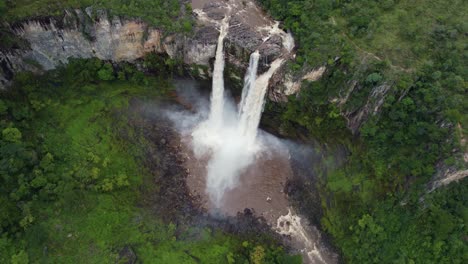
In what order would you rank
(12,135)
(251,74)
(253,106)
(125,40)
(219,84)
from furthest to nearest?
1. (219,84)
2. (253,106)
3. (125,40)
4. (251,74)
5. (12,135)

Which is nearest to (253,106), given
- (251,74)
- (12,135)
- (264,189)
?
(251,74)

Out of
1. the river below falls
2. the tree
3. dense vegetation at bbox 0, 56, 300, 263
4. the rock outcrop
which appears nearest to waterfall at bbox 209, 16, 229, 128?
the rock outcrop

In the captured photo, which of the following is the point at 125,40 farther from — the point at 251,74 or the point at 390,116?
the point at 390,116

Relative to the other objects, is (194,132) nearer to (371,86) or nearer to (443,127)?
(371,86)

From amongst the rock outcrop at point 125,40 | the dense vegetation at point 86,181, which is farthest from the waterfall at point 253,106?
the dense vegetation at point 86,181

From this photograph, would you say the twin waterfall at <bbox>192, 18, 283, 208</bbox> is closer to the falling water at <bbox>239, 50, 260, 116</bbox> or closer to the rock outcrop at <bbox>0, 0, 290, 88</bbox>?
the falling water at <bbox>239, 50, 260, 116</bbox>

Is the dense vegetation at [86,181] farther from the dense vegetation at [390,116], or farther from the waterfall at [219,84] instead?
the dense vegetation at [390,116]

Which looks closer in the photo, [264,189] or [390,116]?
[390,116]

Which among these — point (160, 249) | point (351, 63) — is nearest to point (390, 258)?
point (351, 63)
